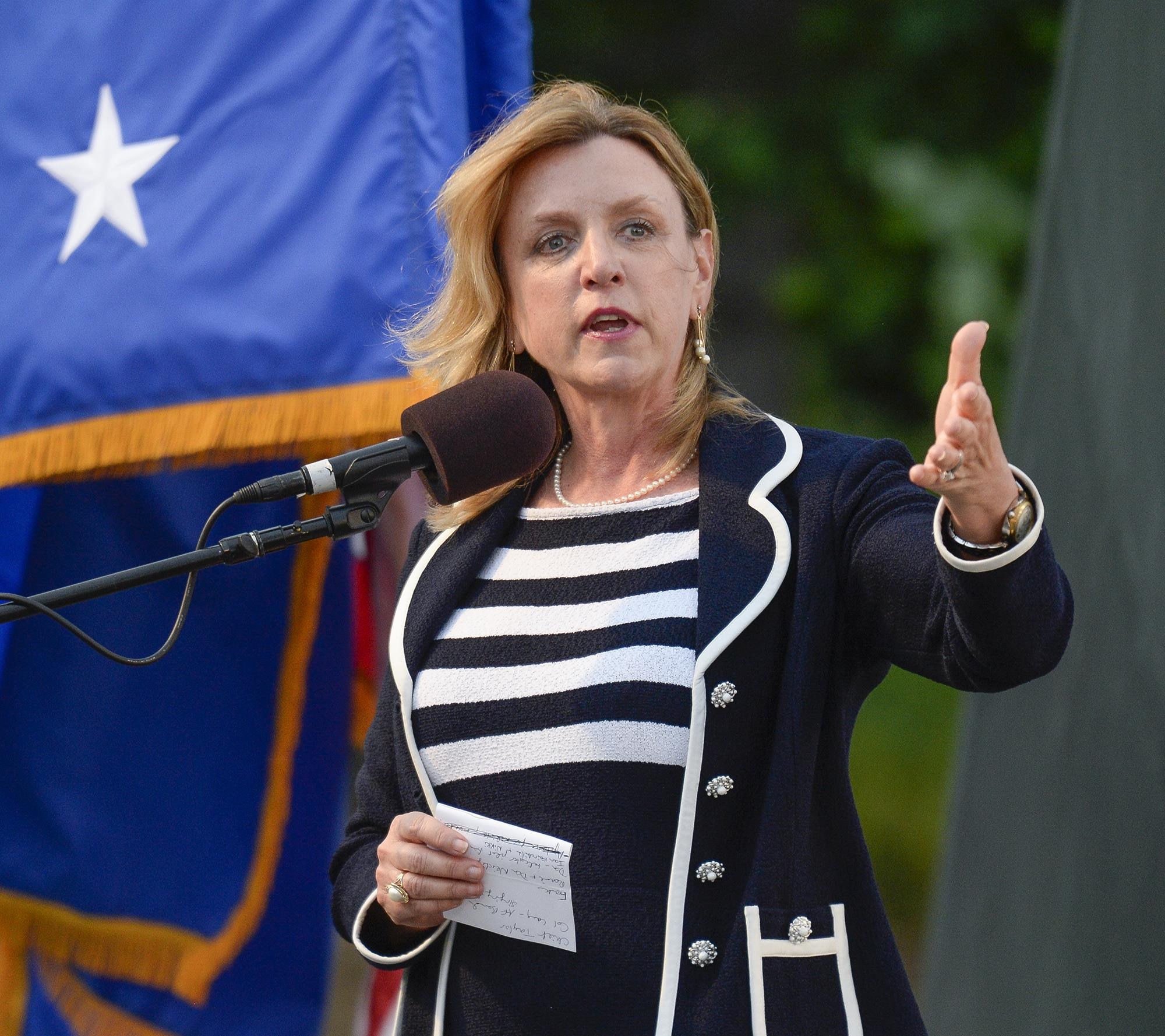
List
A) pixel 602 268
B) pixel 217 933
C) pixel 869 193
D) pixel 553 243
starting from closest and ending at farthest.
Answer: pixel 602 268 < pixel 553 243 < pixel 217 933 < pixel 869 193

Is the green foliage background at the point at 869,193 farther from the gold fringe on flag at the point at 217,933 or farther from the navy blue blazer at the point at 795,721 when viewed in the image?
the navy blue blazer at the point at 795,721

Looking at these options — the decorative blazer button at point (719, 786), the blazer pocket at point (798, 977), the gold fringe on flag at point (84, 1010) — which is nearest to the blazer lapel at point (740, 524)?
the decorative blazer button at point (719, 786)

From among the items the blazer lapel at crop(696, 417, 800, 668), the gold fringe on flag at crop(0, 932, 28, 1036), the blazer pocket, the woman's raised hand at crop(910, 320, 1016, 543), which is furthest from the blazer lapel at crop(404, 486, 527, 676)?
the gold fringe on flag at crop(0, 932, 28, 1036)

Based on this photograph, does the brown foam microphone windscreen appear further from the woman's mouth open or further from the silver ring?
the silver ring

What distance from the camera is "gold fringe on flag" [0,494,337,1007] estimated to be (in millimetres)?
2598

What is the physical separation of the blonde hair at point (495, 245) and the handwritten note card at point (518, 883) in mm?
417

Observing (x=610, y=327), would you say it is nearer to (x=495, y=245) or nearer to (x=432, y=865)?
(x=495, y=245)

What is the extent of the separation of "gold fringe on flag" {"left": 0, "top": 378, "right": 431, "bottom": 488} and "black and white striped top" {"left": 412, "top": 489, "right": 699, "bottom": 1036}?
0.45m

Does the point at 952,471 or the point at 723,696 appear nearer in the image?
the point at 952,471

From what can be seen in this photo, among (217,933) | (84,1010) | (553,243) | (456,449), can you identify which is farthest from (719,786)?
(84,1010)

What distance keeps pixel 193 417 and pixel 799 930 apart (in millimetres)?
1224

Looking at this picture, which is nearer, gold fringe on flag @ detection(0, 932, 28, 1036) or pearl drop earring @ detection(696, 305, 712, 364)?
pearl drop earring @ detection(696, 305, 712, 364)

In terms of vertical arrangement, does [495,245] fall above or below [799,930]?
above

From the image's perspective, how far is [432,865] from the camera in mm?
1581
